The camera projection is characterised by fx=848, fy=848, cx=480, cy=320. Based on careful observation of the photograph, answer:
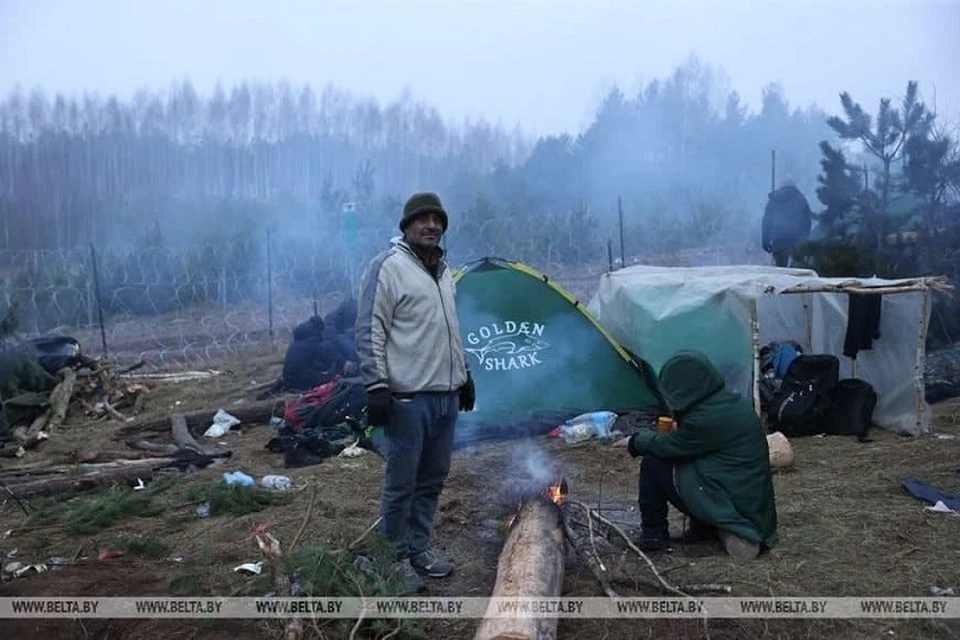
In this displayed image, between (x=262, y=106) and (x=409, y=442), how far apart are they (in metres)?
33.6

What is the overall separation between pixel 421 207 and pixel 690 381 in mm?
1734

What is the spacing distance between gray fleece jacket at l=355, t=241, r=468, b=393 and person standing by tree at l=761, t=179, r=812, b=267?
31.4 ft

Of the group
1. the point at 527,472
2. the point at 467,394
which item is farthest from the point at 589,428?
the point at 467,394

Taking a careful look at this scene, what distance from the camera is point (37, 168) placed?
2991 centimetres

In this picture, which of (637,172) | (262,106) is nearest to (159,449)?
(637,172)

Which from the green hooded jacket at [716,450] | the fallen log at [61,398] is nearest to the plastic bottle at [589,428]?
the green hooded jacket at [716,450]

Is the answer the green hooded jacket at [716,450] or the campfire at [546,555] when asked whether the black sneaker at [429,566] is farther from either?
the green hooded jacket at [716,450]

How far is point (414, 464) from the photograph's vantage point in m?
4.36

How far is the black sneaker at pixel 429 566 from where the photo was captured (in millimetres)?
4535

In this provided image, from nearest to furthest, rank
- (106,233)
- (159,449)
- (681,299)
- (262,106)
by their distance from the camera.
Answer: (159,449)
(681,299)
(106,233)
(262,106)

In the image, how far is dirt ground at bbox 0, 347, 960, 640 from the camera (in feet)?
12.6

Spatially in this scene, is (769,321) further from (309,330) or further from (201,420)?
(201,420)

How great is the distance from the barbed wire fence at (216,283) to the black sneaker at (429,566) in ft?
32.4

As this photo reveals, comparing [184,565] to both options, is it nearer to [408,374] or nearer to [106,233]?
[408,374]
